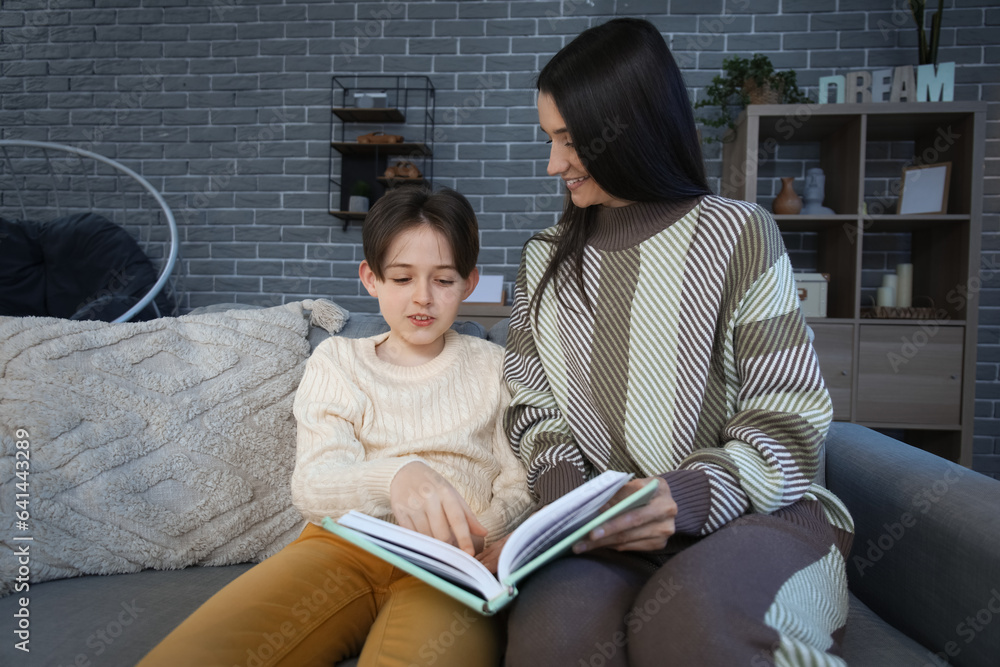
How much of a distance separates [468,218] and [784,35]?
2.48 meters

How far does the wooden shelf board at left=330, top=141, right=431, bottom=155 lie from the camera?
3070 mm

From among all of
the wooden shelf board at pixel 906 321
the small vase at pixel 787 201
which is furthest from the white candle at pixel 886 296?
the small vase at pixel 787 201

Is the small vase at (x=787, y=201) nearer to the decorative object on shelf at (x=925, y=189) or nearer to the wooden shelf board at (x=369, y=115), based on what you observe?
the decorative object on shelf at (x=925, y=189)

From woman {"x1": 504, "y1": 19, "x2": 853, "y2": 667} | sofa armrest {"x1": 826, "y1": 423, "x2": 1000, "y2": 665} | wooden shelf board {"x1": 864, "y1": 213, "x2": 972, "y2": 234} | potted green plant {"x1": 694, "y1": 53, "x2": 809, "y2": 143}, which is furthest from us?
potted green plant {"x1": 694, "y1": 53, "x2": 809, "y2": 143}

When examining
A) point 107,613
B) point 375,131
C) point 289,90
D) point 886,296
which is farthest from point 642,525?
point 289,90

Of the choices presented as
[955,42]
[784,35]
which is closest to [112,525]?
[784,35]

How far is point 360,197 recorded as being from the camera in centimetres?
307

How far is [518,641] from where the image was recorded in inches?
29.9

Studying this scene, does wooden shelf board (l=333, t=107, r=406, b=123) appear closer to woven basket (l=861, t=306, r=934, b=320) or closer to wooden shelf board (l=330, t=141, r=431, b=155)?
wooden shelf board (l=330, t=141, r=431, b=155)

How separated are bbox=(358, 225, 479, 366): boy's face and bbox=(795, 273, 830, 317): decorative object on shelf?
6.64ft

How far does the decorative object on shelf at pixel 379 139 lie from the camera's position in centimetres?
305

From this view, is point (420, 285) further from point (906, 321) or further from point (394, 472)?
point (906, 321)

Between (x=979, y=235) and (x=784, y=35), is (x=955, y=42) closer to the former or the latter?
(x=784, y=35)

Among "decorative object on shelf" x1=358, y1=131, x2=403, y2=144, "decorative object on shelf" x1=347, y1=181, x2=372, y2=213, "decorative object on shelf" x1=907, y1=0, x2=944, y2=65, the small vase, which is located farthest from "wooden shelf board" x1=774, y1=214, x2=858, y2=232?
"decorative object on shelf" x1=347, y1=181, x2=372, y2=213
